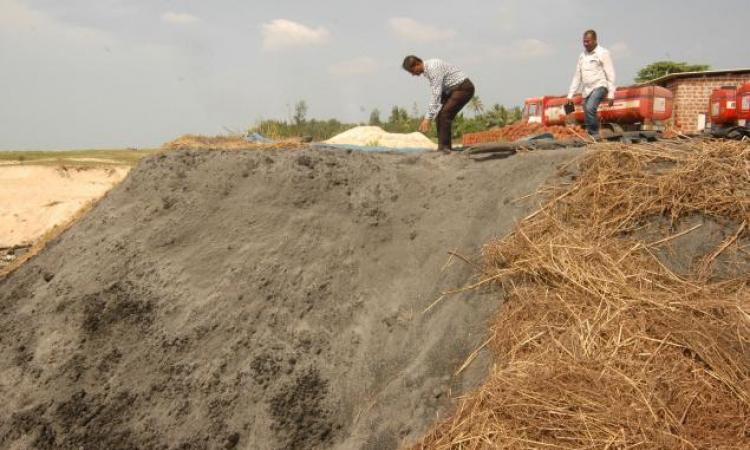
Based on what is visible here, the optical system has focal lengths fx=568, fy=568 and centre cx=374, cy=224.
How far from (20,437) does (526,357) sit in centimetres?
320

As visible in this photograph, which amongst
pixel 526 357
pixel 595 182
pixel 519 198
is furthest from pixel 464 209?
pixel 526 357

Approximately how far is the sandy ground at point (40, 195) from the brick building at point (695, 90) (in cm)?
1730

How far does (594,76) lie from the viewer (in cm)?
657

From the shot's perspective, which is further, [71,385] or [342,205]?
[342,205]

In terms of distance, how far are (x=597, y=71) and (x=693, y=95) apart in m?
15.5

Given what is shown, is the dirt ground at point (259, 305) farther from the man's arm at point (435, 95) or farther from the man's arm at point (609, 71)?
the man's arm at point (609, 71)

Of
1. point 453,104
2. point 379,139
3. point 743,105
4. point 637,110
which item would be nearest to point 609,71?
point 453,104

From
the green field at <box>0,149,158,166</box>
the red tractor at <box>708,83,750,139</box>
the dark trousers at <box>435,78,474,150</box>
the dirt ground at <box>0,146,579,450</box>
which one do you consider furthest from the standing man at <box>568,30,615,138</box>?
the green field at <box>0,149,158,166</box>

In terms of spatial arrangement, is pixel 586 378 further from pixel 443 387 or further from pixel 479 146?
pixel 479 146

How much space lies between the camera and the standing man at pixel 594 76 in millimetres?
6480

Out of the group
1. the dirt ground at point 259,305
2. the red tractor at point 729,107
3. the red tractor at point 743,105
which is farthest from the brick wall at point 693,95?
the dirt ground at point 259,305

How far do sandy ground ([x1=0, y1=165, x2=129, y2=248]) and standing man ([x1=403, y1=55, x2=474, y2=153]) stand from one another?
646cm

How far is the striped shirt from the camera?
6.05m

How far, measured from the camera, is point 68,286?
4.44 m
